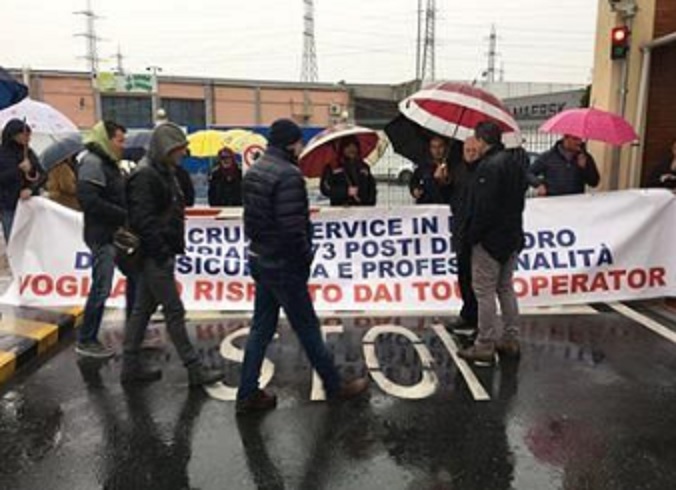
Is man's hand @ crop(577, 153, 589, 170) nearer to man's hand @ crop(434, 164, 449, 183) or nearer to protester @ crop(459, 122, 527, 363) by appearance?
man's hand @ crop(434, 164, 449, 183)

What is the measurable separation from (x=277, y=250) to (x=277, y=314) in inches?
19.8

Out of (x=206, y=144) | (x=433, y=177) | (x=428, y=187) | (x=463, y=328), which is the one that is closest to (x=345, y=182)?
(x=428, y=187)

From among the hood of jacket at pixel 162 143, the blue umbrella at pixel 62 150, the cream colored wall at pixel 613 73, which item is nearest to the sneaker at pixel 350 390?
the hood of jacket at pixel 162 143

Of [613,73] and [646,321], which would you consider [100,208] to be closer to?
[646,321]

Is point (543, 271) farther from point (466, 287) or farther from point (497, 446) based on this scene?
point (497, 446)

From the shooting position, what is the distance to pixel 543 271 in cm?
677

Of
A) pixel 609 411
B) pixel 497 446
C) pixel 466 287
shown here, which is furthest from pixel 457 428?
pixel 466 287

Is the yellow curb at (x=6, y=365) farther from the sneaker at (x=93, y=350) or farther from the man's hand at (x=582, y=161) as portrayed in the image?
the man's hand at (x=582, y=161)

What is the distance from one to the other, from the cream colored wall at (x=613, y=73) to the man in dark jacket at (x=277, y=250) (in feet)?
16.1

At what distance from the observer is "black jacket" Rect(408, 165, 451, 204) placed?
661 centimetres

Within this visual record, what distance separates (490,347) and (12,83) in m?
4.40

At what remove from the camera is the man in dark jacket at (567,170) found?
23.0ft

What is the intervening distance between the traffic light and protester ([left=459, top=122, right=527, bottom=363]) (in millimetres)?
3289

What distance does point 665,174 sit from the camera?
274 inches
